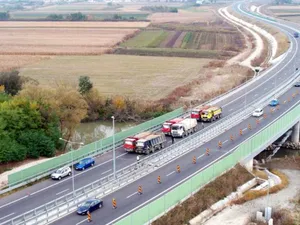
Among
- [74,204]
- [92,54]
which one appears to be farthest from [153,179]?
[92,54]

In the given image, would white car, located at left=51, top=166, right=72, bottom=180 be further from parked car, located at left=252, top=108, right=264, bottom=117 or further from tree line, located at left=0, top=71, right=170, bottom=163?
parked car, located at left=252, top=108, right=264, bottom=117

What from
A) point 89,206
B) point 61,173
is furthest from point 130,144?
point 89,206

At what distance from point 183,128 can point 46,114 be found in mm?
15949

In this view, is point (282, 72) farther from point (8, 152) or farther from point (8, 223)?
point (8, 223)

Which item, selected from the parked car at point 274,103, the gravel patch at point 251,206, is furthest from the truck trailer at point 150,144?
the parked car at point 274,103

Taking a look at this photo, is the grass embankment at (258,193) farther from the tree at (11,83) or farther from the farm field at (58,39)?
the farm field at (58,39)

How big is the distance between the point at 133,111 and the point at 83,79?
9382 mm

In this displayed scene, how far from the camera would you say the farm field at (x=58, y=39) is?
133 meters

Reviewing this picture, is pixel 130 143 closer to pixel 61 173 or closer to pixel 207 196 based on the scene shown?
pixel 61 173

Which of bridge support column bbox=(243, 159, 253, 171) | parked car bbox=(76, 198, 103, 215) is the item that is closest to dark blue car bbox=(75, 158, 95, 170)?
parked car bbox=(76, 198, 103, 215)

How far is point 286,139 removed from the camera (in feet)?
222

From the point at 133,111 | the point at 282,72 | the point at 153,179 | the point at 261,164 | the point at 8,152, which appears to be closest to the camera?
the point at 153,179

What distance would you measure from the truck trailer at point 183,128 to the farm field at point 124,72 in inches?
1021

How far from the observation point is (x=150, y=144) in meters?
52.4
